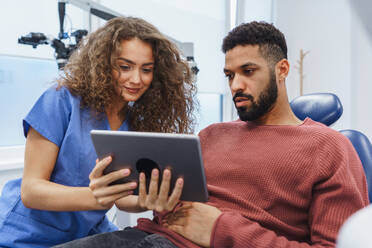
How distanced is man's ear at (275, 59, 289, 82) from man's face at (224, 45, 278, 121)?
3 centimetres

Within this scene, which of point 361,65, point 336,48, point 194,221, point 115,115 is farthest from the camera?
point 336,48

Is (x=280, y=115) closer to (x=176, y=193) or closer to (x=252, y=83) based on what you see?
(x=252, y=83)

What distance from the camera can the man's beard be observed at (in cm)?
94

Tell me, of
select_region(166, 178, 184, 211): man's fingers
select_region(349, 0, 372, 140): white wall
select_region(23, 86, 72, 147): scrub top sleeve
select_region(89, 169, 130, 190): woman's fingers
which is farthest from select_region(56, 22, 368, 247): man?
select_region(349, 0, 372, 140): white wall

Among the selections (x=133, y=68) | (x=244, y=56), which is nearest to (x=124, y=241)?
(x=133, y=68)

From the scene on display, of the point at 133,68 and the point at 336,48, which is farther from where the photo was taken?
the point at 336,48

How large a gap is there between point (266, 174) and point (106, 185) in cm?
42

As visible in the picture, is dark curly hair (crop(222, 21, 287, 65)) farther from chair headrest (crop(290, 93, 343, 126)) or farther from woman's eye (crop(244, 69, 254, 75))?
chair headrest (crop(290, 93, 343, 126))

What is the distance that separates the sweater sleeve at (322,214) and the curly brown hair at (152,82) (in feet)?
1.70

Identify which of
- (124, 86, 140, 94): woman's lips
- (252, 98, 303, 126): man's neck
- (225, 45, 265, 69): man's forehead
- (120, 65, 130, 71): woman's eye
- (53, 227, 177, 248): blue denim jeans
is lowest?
(53, 227, 177, 248): blue denim jeans

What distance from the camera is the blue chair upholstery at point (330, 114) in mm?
1102

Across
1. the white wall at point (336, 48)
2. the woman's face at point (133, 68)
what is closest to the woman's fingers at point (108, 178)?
the woman's face at point (133, 68)

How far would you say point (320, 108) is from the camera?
1.17 meters

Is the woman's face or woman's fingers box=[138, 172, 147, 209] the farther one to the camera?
the woman's face
